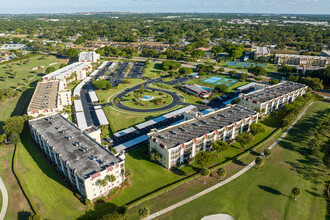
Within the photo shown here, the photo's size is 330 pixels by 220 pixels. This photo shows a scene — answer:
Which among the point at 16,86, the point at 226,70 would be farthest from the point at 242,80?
the point at 16,86

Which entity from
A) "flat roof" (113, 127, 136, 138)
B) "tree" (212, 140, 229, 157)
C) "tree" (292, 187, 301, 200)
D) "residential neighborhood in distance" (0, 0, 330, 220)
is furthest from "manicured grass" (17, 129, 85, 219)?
"tree" (292, 187, 301, 200)

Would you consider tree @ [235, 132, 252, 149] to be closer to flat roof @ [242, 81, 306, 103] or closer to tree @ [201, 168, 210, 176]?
tree @ [201, 168, 210, 176]

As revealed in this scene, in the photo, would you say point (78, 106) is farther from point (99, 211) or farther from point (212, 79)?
point (212, 79)

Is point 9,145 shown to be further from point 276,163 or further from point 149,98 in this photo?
point 276,163

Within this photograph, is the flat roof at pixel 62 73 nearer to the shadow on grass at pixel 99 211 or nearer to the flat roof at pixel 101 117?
the flat roof at pixel 101 117

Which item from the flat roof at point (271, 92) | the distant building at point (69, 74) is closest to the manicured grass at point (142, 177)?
the flat roof at point (271, 92)

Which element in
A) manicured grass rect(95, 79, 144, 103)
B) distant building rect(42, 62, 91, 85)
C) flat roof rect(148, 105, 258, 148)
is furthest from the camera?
distant building rect(42, 62, 91, 85)

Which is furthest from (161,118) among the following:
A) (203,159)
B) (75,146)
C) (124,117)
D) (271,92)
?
(271,92)
